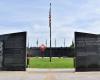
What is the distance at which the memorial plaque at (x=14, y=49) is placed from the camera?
36.8m

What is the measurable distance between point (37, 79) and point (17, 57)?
448 inches

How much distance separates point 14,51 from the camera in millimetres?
37031

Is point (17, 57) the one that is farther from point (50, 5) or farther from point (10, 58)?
point (50, 5)

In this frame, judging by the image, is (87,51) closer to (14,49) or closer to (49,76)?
(14,49)

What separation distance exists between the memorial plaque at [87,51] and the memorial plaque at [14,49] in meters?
4.93

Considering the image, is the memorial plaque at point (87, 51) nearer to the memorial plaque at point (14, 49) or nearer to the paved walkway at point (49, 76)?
the memorial plaque at point (14, 49)

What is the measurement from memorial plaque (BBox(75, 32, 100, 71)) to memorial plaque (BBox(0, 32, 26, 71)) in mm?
4928

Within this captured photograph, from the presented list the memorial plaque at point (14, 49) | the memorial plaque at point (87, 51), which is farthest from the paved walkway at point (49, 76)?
the memorial plaque at point (14, 49)

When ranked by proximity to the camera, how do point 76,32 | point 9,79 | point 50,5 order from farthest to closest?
point 50,5
point 76,32
point 9,79

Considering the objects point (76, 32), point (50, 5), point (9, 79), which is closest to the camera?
point (9, 79)

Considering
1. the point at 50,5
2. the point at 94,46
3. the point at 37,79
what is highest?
the point at 50,5

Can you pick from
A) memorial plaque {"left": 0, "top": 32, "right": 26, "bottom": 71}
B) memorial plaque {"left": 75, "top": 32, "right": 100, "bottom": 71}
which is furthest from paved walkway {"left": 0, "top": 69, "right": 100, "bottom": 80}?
memorial plaque {"left": 0, "top": 32, "right": 26, "bottom": 71}

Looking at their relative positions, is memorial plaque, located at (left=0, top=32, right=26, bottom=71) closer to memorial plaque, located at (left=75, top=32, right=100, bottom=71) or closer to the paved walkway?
memorial plaque, located at (left=75, top=32, right=100, bottom=71)

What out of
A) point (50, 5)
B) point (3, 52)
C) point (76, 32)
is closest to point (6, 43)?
point (3, 52)
